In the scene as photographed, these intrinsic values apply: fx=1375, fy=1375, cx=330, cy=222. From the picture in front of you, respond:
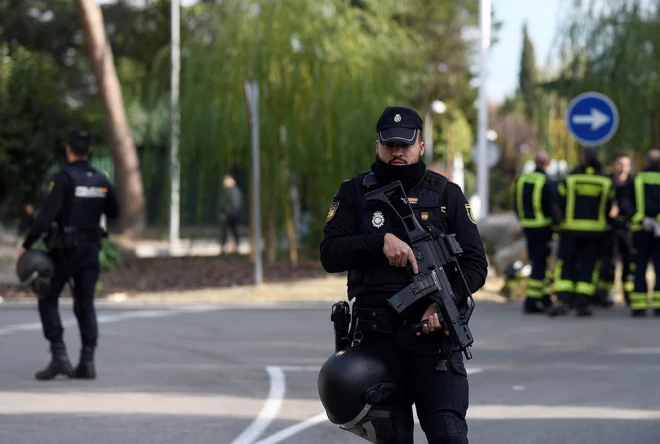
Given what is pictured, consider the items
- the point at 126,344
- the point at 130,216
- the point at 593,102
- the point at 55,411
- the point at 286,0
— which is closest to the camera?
the point at 55,411

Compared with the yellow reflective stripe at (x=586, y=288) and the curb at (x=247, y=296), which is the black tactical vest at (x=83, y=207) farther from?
the curb at (x=247, y=296)

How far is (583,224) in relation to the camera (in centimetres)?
1611

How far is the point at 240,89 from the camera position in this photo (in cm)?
2317

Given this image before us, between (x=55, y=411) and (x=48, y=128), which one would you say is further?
(x=48, y=128)

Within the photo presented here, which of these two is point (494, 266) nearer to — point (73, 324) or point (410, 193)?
point (73, 324)

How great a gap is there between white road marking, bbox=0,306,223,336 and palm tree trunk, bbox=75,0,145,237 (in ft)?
37.6

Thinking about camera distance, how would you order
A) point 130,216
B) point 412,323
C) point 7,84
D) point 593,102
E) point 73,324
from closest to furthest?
point 412,323 < point 73,324 < point 593,102 < point 7,84 < point 130,216

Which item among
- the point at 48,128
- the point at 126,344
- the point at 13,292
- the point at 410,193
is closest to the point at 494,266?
the point at 13,292

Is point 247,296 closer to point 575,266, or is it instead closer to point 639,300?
point 575,266

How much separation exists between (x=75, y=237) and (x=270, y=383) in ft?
6.25

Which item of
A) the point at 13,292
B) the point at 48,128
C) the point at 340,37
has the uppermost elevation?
the point at 340,37

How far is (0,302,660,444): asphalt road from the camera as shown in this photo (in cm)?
856

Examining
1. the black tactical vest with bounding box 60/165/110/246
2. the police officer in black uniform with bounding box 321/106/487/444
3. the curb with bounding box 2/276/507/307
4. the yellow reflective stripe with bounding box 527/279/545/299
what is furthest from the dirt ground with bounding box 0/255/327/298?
the police officer in black uniform with bounding box 321/106/487/444

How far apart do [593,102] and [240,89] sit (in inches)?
258
